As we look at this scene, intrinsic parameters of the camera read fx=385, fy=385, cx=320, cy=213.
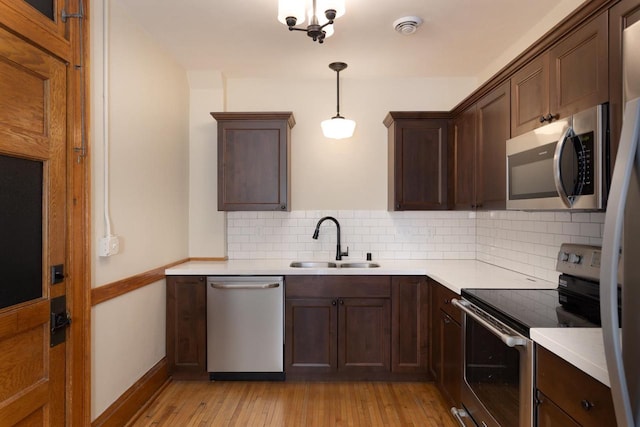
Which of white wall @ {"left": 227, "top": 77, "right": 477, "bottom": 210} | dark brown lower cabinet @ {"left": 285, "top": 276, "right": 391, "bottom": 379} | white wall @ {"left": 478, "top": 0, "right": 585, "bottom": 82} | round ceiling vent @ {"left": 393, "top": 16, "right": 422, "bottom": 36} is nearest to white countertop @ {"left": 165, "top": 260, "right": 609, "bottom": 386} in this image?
dark brown lower cabinet @ {"left": 285, "top": 276, "right": 391, "bottom": 379}

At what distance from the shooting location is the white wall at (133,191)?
212cm

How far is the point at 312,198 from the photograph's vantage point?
364cm

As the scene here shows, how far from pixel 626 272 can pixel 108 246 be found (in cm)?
227

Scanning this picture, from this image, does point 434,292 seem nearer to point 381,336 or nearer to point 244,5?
point 381,336

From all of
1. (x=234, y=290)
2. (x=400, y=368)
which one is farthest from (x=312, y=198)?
(x=400, y=368)

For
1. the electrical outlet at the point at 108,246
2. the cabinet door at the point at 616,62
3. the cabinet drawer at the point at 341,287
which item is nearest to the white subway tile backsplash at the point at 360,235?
the cabinet drawer at the point at 341,287

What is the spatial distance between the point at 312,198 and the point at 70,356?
7.50ft

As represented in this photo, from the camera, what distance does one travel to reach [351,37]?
2768 millimetres

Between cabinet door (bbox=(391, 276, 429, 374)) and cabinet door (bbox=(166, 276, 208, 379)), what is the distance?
1.47 metres

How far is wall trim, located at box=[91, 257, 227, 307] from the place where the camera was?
2096 millimetres

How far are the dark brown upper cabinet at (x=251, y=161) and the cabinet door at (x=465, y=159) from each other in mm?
1420

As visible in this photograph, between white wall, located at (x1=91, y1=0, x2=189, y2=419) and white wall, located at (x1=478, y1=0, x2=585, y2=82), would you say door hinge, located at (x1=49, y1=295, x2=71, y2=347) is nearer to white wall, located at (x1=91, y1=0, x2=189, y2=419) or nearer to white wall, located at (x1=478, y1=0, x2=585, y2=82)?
white wall, located at (x1=91, y1=0, x2=189, y2=419)

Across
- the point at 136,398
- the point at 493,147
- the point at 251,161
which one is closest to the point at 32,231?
the point at 136,398

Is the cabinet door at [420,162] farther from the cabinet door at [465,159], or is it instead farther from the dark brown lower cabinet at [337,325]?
the dark brown lower cabinet at [337,325]
